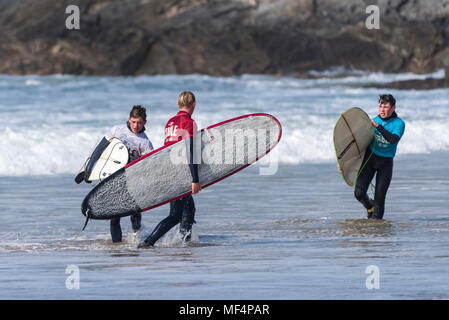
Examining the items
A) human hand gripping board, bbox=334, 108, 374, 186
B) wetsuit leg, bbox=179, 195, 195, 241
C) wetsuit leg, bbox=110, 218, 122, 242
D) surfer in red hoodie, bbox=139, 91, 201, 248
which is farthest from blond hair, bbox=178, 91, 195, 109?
human hand gripping board, bbox=334, 108, 374, 186

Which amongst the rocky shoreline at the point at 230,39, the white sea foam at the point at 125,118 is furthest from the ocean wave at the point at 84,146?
the rocky shoreline at the point at 230,39

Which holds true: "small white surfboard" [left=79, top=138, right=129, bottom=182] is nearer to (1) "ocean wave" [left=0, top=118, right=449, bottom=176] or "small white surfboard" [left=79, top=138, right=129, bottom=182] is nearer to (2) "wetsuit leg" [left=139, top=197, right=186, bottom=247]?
(2) "wetsuit leg" [left=139, top=197, right=186, bottom=247]

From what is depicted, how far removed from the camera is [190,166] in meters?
7.18

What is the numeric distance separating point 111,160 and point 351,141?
2.32m

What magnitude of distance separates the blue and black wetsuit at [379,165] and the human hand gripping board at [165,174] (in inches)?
47.3

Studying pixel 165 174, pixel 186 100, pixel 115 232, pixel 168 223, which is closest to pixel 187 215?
pixel 168 223

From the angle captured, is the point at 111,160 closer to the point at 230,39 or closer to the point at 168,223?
the point at 168,223

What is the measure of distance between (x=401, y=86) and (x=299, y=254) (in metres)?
31.1

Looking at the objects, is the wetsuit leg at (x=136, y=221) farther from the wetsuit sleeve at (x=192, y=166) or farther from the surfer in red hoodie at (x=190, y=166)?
the wetsuit sleeve at (x=192, y=166)

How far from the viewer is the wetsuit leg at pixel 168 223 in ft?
24.3

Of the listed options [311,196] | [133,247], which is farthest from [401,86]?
[133,247]

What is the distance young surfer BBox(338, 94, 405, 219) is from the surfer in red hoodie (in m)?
1.79

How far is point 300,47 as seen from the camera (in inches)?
2657
